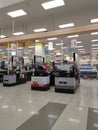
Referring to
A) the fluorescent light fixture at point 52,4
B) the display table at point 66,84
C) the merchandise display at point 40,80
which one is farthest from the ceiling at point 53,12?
the display table at point 66,84

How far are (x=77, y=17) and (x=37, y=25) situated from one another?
292cm

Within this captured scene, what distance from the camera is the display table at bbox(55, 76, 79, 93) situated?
19.6 feet

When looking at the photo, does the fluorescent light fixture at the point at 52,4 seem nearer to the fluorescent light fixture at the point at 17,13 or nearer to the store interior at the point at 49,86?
the store interior at the point at 49,86

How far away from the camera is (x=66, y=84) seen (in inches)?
238

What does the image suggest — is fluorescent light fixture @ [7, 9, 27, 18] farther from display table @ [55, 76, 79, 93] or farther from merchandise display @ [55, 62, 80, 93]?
display table @ [55, 76, 79, 93]

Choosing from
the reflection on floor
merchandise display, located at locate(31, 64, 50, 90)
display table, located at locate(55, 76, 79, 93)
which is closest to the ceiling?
merchandise display, located at locate(31, 64, 50, 90)

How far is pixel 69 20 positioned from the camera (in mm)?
7645

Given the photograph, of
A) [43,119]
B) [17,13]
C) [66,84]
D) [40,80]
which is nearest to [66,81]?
[66,84]

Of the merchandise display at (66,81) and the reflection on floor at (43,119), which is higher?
the merchandise display at (66,81)

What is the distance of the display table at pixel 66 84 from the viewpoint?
19.6 feet

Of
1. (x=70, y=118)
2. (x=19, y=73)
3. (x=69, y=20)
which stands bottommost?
(x=70, y=118)

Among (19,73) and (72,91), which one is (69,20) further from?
(19,73)

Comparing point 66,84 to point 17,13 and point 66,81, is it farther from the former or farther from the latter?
point 17,13

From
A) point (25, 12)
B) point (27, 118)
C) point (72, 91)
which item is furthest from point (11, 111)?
point (25, 12)
